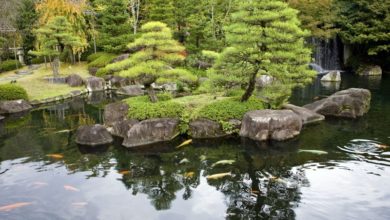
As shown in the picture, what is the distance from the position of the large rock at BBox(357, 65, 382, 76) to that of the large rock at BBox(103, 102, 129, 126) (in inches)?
1070

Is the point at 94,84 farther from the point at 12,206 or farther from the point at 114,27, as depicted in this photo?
the point at 12,206

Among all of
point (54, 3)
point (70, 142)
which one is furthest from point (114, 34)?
point (70, 142)

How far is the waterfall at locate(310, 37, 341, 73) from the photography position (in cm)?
3988

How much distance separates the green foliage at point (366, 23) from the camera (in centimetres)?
3369

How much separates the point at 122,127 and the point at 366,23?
2930cm

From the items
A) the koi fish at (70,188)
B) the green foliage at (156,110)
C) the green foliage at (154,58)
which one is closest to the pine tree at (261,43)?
the green foliage at (154,58)

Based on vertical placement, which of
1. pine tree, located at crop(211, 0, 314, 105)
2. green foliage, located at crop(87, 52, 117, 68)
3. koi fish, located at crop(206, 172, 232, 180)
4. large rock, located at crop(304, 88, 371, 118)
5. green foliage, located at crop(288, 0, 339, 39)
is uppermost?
green foliage, located at crop(288, 0, 339, 39)

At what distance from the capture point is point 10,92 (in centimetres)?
2342

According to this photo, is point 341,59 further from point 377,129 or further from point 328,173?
point 328,173

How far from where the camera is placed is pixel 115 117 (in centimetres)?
1659

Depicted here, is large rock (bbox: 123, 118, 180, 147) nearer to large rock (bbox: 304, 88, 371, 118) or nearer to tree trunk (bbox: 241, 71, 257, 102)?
tree trunk (bbox: 241, 71, 257, 102)

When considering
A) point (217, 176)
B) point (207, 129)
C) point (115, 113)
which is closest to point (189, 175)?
point (217, 176)

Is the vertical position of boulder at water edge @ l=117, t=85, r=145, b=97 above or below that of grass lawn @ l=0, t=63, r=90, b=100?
below

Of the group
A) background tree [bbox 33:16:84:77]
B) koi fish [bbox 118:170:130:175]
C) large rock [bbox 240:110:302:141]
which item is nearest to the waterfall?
background tree [bbox 33:16:84:77]
